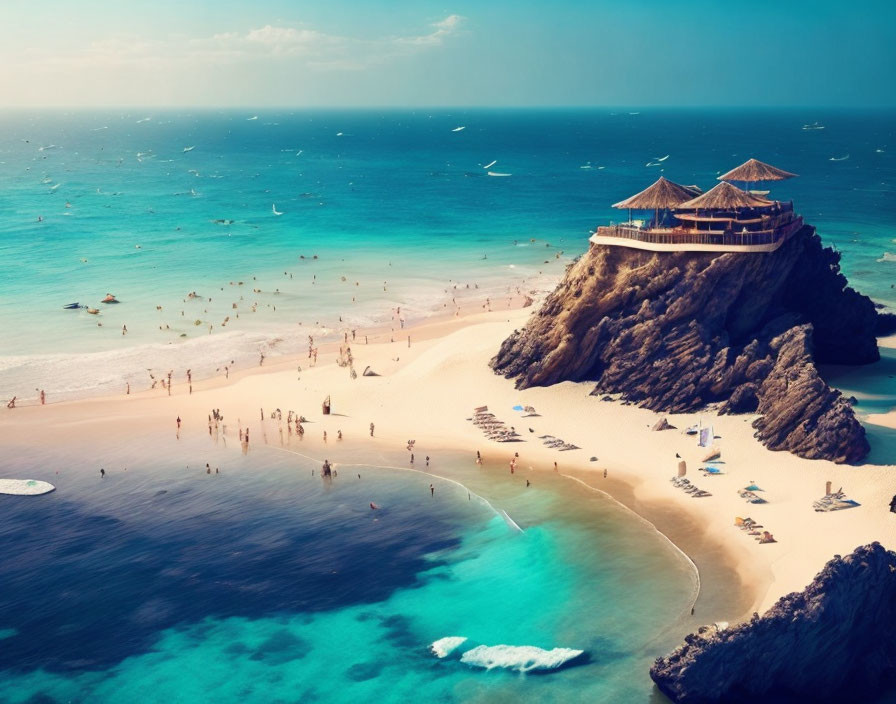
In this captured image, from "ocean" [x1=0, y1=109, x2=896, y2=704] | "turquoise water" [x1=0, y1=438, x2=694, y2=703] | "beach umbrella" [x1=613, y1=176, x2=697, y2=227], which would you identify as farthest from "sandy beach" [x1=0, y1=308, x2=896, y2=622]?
"beach umbrella" [x1=613, y1=176, x2=697, y2=227]

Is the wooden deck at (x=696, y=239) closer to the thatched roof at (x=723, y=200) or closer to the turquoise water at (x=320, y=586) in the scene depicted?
the thatched roof at (x=723, y=200)

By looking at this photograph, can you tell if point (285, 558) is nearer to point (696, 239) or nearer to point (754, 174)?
point (696, 239)

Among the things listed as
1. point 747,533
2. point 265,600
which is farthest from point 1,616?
point 747,533

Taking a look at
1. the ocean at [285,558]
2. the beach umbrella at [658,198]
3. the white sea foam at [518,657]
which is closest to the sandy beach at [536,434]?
the ocean at [285,558]

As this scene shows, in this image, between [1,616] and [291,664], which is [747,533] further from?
[1,616]

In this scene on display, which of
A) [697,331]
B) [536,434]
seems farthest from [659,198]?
[536,434]
